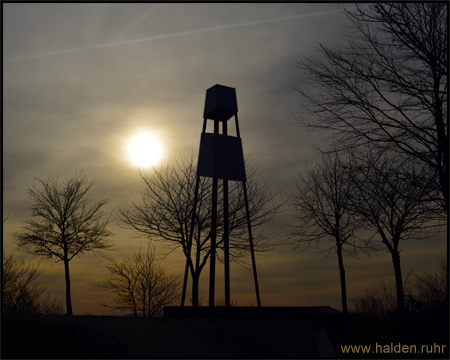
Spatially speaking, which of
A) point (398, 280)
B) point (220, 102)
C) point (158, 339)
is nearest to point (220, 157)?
point (220, 102)

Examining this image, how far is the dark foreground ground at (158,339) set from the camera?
7.43 m

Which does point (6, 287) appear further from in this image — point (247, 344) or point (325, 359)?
point (325, 359)

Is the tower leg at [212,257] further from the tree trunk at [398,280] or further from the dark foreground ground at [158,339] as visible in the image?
the tree trunk at [398,280]

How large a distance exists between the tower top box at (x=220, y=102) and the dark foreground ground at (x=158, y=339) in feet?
19.5

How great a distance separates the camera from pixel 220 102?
12031mm

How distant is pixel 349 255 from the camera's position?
61.9ft

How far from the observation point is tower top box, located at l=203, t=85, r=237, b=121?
12.0m

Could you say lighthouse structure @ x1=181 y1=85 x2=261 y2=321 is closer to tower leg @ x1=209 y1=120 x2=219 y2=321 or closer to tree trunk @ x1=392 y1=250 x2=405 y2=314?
tower leg @ x1=209 y1=120 x2=219 y2=321

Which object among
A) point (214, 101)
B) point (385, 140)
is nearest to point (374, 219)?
point (385, 140)

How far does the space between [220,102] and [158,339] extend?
264 inches

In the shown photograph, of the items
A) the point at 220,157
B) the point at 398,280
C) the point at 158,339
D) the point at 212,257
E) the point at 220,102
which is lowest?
the point at 158,339

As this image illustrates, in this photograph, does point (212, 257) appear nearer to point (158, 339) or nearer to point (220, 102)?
point (158, 339)

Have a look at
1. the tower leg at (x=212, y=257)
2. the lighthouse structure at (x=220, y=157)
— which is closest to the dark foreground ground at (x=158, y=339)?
the tower leg at (x=212, y=257)

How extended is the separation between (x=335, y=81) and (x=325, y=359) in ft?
23.6
